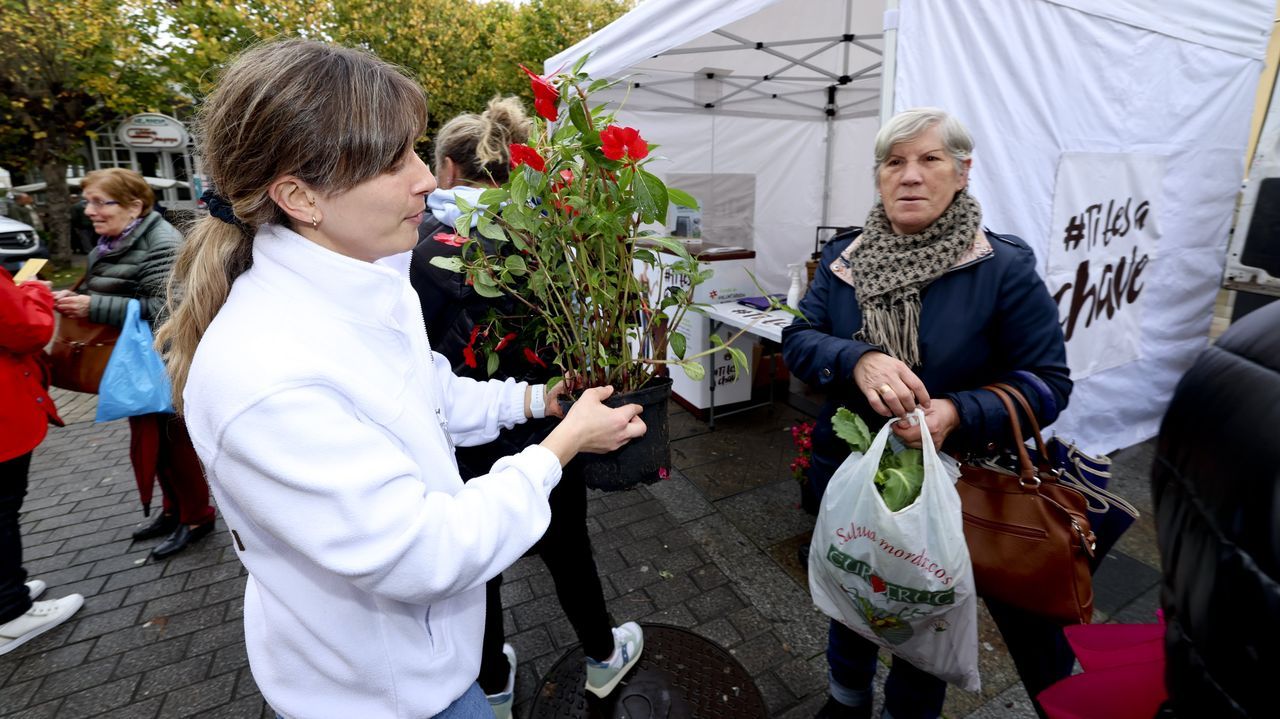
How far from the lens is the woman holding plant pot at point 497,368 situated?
1.82 metres

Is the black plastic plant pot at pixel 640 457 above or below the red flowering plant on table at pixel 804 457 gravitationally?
above

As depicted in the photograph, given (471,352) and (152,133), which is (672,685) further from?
(152,133)

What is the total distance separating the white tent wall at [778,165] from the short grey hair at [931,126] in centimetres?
423

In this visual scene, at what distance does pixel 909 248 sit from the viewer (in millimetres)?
1792

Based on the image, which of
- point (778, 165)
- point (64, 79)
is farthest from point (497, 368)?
point (64, 79)

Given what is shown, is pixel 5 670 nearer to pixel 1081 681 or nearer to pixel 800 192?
pixel 1081 681

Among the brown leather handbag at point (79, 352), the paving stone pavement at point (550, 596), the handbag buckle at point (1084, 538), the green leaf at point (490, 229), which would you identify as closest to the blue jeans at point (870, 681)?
the paving stone pavement at point (550, 596)

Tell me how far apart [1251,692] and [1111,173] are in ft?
12.8

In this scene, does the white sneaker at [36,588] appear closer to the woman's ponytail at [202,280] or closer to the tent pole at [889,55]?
the woman's ponytail at [202,280]

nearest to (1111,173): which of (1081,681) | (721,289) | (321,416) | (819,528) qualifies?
(721,289)

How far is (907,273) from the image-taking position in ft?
5.69

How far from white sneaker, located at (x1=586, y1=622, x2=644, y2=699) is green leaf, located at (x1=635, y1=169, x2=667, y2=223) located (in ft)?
5.47

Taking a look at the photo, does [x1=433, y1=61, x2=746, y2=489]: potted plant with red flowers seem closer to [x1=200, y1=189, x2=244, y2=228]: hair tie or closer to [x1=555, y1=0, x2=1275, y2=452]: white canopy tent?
[x1=200, y1=189, x2=244, y2=228]: hair tie

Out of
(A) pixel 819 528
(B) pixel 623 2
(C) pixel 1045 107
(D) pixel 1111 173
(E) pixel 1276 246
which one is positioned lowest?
(A) pixel 819 528
